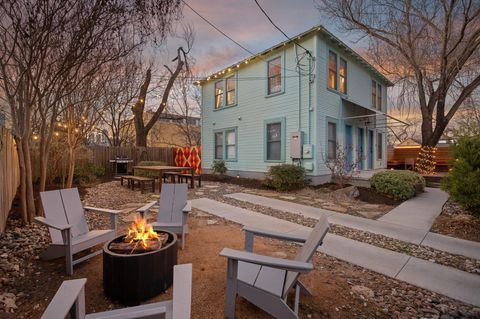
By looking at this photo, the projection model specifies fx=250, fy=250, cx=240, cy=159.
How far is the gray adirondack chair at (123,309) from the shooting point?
1286 millimetres

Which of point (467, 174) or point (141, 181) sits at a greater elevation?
point (467, 174)

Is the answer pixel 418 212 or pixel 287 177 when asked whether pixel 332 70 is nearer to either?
pixel 287 177

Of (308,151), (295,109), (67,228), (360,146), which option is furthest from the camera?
(360,146)

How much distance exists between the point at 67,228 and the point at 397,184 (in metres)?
7.80

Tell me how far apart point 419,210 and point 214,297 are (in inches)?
226

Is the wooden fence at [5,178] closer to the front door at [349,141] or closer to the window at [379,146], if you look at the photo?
the front door at [349,141]

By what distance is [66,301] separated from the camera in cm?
136

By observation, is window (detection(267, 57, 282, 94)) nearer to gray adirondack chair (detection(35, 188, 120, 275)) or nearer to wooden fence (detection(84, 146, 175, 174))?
wooden fence (detection(84, 146, 175, 174))

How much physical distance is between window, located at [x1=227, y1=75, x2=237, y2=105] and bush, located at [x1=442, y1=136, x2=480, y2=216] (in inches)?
356

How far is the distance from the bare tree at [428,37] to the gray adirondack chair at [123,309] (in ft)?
36.9

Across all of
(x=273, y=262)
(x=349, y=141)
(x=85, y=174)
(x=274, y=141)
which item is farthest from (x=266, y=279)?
A: (x=85, y=174)

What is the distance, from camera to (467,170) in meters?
4.65

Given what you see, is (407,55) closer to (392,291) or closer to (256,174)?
(256,174)

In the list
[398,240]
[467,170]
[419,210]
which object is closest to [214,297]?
[398,240]
